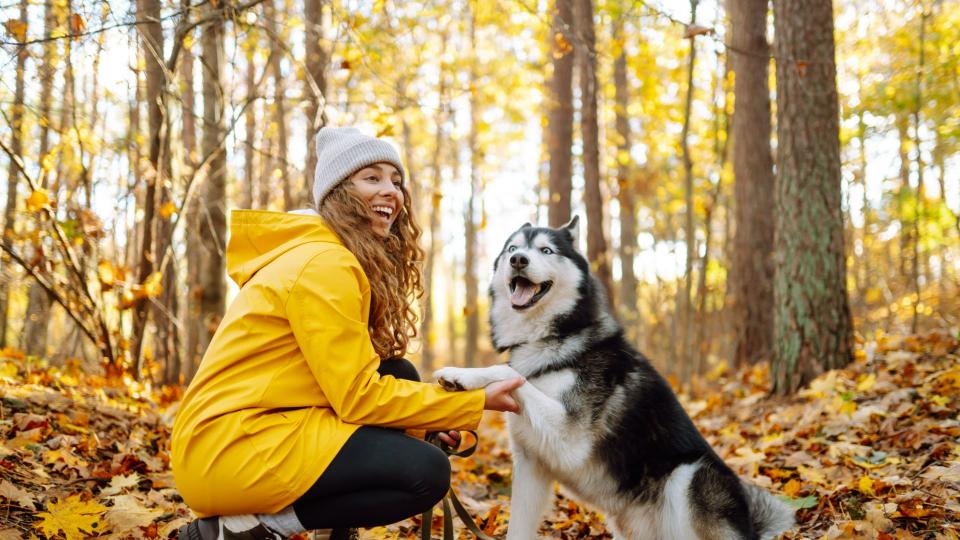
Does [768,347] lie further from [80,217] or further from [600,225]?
[80,217]

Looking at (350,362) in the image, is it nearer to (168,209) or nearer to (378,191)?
(378,191)

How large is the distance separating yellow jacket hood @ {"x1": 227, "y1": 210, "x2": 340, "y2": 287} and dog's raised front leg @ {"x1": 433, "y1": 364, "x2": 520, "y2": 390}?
0.68m

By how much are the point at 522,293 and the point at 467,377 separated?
0.75 meters

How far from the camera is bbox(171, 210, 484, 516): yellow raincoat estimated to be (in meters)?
2.15

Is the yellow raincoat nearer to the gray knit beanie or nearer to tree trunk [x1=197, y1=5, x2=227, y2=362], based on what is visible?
the gray knit beanie

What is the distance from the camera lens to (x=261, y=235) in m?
2.52

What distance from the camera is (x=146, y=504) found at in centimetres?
298

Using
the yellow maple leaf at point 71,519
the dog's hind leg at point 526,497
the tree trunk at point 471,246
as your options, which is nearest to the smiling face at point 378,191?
the dog's hind leg at point 526,497

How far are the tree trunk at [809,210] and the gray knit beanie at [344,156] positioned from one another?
3976 millimetres

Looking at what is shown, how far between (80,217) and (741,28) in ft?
23.8

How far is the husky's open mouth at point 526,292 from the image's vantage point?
3.15 m

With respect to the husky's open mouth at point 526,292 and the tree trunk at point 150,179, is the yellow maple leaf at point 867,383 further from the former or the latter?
the tree trunk at point 150,179

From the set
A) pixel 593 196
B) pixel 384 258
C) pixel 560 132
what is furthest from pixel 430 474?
pixel 560 132

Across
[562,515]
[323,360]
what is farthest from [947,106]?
[323,360]
